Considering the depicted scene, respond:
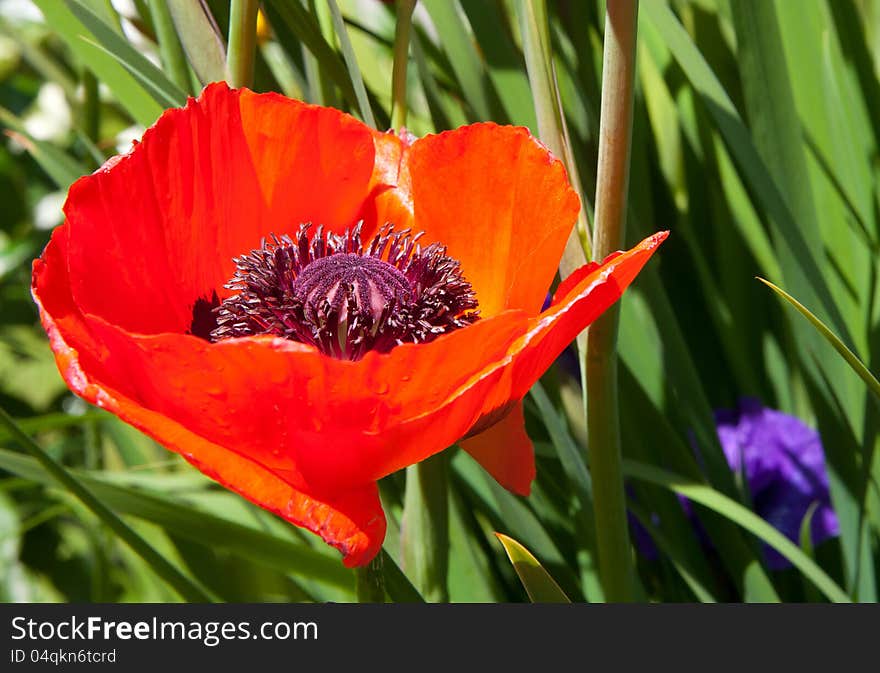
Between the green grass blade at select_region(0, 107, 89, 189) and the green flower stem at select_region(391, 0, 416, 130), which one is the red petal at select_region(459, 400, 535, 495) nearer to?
the green flower stem at select_region(391, 0, 416, 130)

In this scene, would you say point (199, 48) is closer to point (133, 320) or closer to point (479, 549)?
point (133, 320)

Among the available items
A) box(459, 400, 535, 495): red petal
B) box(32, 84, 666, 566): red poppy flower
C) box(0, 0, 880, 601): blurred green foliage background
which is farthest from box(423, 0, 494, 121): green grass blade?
box(459, 400, 535, 495): red petal

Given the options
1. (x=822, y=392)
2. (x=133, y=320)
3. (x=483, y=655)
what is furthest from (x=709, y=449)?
(x=133, y=320)

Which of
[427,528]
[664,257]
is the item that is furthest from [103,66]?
[664,257]

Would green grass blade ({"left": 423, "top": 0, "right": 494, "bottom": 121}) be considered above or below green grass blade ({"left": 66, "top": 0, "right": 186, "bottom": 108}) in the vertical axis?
above

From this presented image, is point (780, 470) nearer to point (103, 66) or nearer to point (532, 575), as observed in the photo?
point (532, 575)
